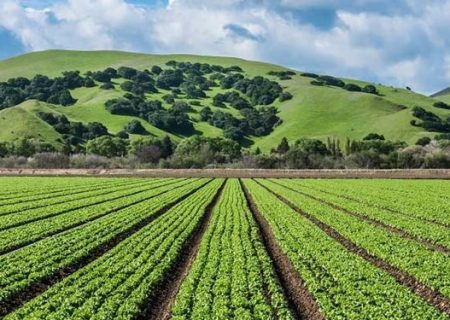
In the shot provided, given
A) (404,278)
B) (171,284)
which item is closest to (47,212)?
(171,284)

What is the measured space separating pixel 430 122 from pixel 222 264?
16169cm

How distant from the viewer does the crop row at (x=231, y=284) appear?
51.2 ft

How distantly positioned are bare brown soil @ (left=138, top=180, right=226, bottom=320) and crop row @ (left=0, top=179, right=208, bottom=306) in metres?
4.15

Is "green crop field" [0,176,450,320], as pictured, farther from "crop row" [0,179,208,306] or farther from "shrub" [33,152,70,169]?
"shrub" [33,152,70,169]

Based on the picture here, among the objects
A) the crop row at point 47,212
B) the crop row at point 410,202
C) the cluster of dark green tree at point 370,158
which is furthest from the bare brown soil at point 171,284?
the cluster of dark green tree at point 370,158

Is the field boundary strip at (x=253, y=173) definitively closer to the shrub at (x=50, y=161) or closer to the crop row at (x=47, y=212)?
the shrub at (x=50, y=161)

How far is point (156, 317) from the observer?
1605 cm

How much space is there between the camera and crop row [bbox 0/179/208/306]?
19.0 m

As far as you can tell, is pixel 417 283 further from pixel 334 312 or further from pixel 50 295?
pixel 50 295

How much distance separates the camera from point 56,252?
23.5m

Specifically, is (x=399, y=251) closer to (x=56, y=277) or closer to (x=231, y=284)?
(x=231, y=284)

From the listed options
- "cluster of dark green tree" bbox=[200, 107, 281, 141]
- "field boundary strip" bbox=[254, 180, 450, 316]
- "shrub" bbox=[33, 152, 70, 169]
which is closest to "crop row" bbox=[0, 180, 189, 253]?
"field boundary strip" bbox=[254, 180, 450, 316]

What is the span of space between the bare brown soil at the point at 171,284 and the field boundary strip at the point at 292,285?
351cm

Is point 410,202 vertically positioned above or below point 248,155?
below
